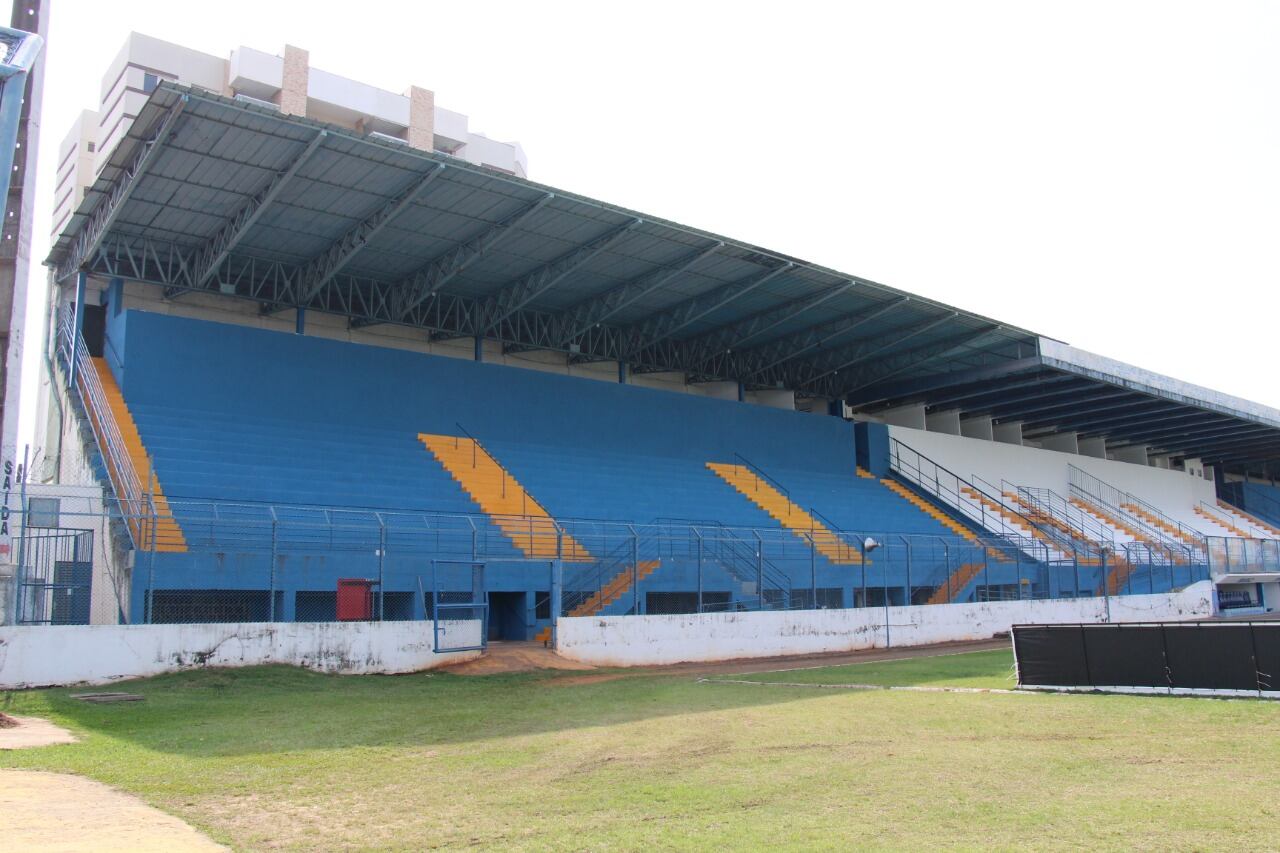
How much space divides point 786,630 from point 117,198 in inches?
717

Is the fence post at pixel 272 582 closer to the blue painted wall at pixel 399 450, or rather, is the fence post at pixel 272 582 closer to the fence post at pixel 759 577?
the blue painted wall at pixel 399 450

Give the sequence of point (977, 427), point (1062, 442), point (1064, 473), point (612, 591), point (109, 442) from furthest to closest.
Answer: point (1062, 442), point (1064, 473), point (977, 427), point (612, 591), point (109, 442)

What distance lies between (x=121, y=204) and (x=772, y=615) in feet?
56.8

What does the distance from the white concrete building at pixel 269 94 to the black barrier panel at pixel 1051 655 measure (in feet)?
175

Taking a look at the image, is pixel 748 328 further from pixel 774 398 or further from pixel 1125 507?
pixel 1125 507

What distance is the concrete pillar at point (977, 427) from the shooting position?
49.9m

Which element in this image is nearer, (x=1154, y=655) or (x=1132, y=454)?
(x=1154, y=655)

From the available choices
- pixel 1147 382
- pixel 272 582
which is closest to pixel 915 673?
pixel 272 582

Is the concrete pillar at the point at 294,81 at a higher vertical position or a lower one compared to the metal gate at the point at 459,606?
higher

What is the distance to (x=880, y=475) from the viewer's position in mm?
42875

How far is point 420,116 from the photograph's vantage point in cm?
7819

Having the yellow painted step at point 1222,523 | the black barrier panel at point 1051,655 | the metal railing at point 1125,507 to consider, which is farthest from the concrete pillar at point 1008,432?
the black barrier panel at point 1051,655

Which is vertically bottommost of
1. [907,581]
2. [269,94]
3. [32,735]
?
[32,735]

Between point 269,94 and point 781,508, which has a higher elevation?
point 269,94
